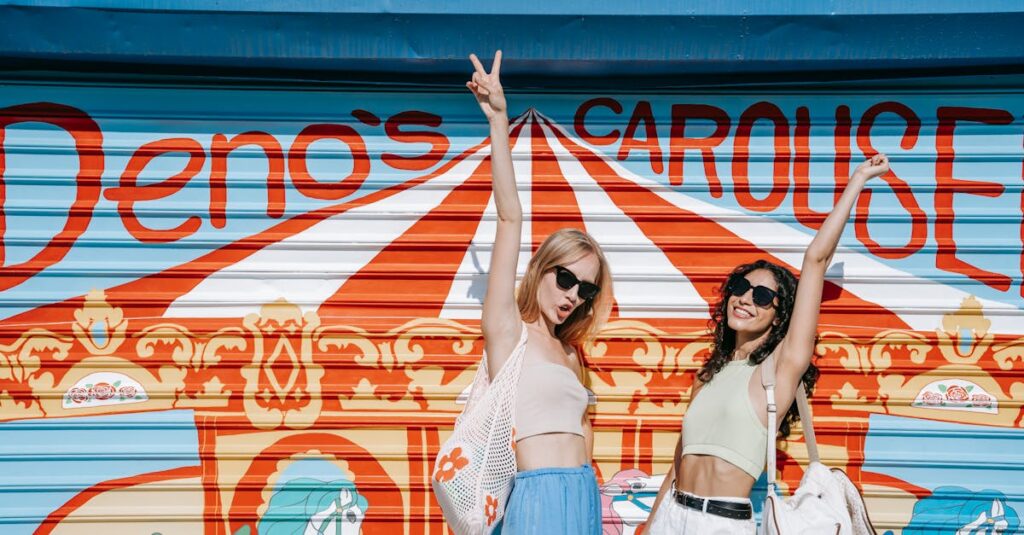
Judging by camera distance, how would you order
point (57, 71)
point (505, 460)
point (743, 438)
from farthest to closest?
1. point (57, 71)
2. point (743, 438)
3. point (505, 460)

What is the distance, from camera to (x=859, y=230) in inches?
150

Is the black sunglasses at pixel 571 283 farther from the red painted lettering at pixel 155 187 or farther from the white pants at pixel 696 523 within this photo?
the red painted lettering at pixel 155 187

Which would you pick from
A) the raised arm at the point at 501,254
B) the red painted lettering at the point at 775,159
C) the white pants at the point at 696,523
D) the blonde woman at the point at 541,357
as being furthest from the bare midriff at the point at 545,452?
the red painted lettering at the point at 775,159

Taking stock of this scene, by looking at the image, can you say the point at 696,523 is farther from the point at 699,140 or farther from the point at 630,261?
the point at 699,140

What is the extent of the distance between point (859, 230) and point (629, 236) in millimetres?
1079

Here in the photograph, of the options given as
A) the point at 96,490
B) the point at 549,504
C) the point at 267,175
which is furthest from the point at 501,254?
the point at 96,490

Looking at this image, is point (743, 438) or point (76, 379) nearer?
point (743, 438)

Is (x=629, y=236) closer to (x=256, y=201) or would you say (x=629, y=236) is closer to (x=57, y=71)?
(x=256, y=201)

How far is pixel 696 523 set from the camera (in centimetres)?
299

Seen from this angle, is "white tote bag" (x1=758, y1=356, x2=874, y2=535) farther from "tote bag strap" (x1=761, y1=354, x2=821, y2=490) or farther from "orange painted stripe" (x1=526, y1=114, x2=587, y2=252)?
"orange painted stripe" (x1=526, y1=114, x2=587, y2=252)

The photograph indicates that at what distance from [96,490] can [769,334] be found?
3090mm

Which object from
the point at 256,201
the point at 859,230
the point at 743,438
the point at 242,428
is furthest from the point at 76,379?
the point at 859,230

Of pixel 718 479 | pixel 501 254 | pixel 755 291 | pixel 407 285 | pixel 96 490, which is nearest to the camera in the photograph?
pixel 501 254

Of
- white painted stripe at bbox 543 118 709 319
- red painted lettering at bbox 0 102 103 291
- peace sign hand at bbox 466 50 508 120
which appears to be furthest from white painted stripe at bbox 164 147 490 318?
peace sign hand at bbox 466 50 508 120
